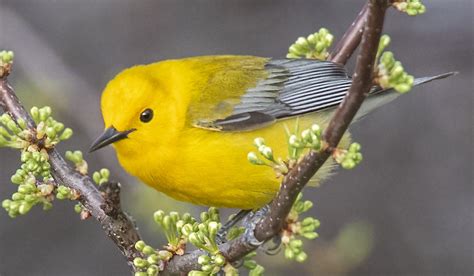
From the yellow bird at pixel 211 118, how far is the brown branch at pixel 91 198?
57 cm

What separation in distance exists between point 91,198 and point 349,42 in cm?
172

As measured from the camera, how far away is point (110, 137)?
4195 mm

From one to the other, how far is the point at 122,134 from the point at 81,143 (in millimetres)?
4714

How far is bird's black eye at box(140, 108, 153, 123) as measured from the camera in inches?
172

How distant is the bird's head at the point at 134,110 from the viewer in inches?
167

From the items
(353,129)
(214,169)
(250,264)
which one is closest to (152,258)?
(250,264)

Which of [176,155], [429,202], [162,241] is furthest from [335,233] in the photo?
[176,155]

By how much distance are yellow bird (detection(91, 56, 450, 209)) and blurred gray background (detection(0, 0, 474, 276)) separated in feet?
7.58

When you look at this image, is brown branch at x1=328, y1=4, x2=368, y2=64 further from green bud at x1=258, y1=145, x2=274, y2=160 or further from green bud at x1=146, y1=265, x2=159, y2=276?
green bud at x1=146, y1=265, x2=159, y2=276

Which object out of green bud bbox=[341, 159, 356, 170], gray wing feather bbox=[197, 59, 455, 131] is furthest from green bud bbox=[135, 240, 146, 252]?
gray wing feather bbox=[197, 59, 455, 131]

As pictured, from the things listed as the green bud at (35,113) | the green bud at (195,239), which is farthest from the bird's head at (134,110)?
the green bud at (195,239)

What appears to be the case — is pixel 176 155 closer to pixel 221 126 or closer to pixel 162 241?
pixel 221 126

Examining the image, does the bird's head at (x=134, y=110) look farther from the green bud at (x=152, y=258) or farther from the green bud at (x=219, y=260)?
the green bud at (x=219, y=260)

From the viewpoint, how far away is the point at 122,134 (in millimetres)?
4270
